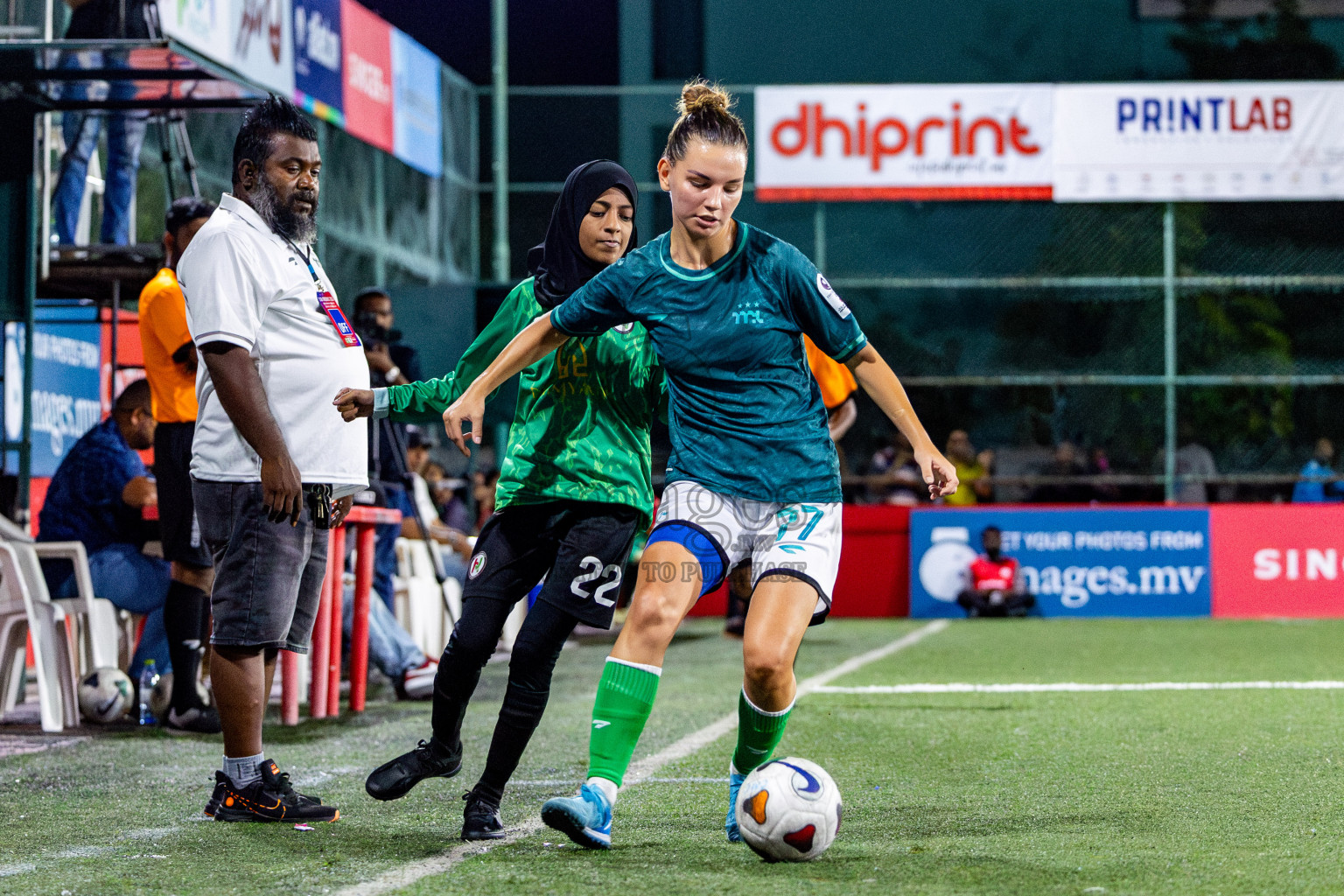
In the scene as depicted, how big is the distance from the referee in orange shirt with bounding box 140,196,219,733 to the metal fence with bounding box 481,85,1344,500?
37.0 ft

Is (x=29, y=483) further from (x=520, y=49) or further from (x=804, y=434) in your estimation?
(x=520, y=49)

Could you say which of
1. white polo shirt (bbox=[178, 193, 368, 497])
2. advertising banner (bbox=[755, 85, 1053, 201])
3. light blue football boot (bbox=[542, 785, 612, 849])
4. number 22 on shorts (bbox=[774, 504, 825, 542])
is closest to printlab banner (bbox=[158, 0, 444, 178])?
advertising banner (bbox=[755, 85, 1053, 201])

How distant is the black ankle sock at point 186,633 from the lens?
276 inches

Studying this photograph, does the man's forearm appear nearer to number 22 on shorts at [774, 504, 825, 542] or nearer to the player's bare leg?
the player's bare leg

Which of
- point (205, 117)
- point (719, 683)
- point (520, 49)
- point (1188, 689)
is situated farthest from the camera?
A: point (520, 49)

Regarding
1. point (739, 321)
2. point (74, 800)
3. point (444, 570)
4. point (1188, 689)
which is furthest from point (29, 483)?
point (739, 321)

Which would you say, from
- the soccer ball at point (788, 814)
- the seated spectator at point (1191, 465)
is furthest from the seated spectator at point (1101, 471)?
the soccer ball at point (788, 814)

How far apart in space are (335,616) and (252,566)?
9.02 ft

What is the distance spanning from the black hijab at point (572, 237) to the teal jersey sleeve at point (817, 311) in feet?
2.28

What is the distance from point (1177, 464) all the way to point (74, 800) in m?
14.4

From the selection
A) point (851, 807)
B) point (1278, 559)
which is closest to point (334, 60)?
→ point (1278, 559)

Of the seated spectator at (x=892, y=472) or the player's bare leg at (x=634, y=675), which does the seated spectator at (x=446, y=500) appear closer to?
the seated spectator at (x=892, y=472)

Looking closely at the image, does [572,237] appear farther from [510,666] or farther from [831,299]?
[510,666]

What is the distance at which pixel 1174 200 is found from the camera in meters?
18.5
